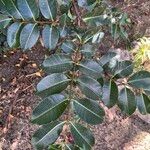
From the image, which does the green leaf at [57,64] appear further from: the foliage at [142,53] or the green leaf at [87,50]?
the foliage at [142,53]

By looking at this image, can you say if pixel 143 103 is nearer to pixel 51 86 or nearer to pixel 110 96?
pixel 110 96

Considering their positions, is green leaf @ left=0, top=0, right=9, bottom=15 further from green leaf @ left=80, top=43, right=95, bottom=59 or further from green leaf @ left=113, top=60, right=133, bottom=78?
green leaf @ left=113, top=60, right=133, bottom=78

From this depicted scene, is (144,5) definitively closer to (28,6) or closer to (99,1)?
(99,1)

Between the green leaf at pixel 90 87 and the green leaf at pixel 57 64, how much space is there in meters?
0.05

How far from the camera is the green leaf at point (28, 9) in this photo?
1156 millimetres

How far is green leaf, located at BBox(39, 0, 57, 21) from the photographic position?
3.87 ft

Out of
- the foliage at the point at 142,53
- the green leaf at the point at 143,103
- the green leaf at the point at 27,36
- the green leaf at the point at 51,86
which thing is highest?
the green leaf at the point at 27,36

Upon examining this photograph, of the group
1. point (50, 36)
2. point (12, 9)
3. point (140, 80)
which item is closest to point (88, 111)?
point (140, 80)

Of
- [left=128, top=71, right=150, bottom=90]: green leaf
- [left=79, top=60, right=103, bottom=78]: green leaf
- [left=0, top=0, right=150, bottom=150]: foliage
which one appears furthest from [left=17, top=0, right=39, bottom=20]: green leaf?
[left=128, top=71, right=150, bottom=90]: green leaf

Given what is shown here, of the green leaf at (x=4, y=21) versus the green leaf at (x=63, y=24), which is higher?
the green leaf at (x=4, y=21)

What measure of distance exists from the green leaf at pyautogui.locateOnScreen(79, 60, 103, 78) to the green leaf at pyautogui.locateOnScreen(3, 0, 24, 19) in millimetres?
274

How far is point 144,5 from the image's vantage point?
3232 millimetres

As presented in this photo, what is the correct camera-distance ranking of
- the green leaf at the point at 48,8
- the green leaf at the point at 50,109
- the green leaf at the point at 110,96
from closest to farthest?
the green leaf at the point at 50,109
the green leaf at the point at 110,96
the green leaf at the point at 48,8

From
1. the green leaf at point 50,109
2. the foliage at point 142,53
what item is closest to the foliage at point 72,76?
the green leaf at point 50,109
